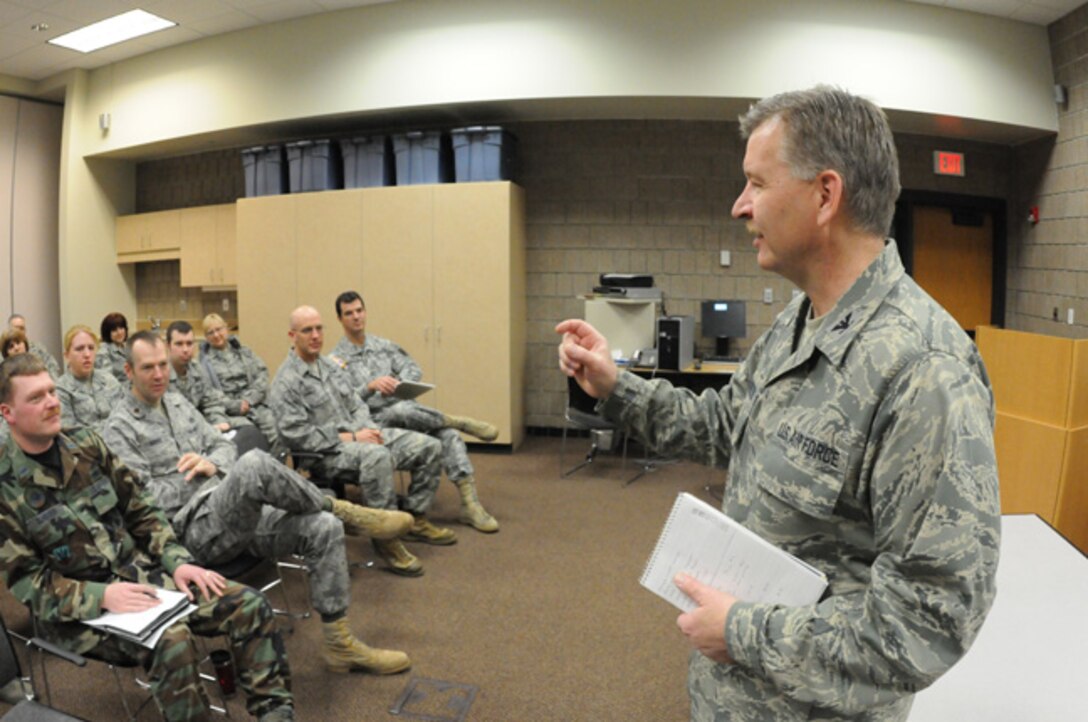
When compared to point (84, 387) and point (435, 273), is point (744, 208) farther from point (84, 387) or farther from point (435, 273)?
point (435, 273)

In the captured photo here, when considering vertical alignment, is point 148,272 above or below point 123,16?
below

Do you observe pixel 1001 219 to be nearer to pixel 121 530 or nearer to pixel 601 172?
pixel 601 172

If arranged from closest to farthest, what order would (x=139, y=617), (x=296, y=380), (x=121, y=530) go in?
(x=139, y=617) → (x=121, y=530) → (x=296, y=380)

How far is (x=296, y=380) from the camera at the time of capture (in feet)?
11.9

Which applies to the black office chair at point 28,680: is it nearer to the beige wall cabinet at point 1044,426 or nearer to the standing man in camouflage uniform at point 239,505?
the standing man in camouflage uniform at point 239,505

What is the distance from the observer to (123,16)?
18.2 feet

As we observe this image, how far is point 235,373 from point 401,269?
5.07 feet

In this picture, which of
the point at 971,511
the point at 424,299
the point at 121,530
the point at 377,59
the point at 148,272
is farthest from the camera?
the point at 148,272

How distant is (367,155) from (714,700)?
5.59 metres

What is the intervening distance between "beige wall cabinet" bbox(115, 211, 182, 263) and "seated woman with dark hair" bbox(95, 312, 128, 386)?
2.45 meters

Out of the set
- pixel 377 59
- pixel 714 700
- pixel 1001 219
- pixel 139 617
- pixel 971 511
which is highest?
pixel 377 59

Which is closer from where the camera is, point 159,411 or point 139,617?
point 139,617

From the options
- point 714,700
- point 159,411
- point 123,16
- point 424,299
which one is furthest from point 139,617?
point 123,16

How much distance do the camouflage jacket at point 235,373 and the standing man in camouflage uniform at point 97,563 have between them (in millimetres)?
2830
